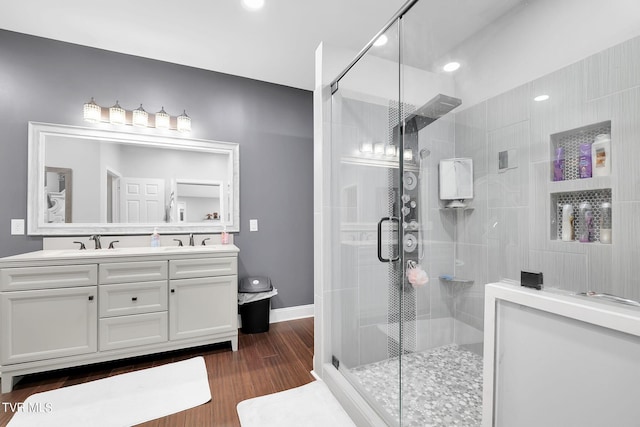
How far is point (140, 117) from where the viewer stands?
245 cm

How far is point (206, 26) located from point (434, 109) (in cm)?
185

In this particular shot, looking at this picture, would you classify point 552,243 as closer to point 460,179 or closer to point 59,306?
point 460,179

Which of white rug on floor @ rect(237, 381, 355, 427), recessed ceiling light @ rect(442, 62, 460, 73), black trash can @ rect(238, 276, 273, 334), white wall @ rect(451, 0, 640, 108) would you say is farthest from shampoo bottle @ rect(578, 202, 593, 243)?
black trash can @ rect(238, 276, 273, 334)

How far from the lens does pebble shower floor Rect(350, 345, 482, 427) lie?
1.44m

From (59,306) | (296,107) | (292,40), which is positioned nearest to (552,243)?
(292,40)

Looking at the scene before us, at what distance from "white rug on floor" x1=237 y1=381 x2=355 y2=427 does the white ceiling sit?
101 inches

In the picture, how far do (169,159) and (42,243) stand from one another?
1.19 m

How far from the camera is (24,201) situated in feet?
7.15

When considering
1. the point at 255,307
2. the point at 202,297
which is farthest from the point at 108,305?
the point at 255,307

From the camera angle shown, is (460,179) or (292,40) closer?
(460,179)

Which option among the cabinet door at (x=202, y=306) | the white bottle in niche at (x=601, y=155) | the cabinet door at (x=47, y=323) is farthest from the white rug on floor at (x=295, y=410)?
the white bottle in niche at (x=601, y=155)

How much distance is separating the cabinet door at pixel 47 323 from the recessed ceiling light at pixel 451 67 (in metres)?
2.72

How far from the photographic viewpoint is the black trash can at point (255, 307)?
2.64m

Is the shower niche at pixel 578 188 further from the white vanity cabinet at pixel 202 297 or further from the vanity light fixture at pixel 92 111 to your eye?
the vanity light fixture at pixel 92 111
